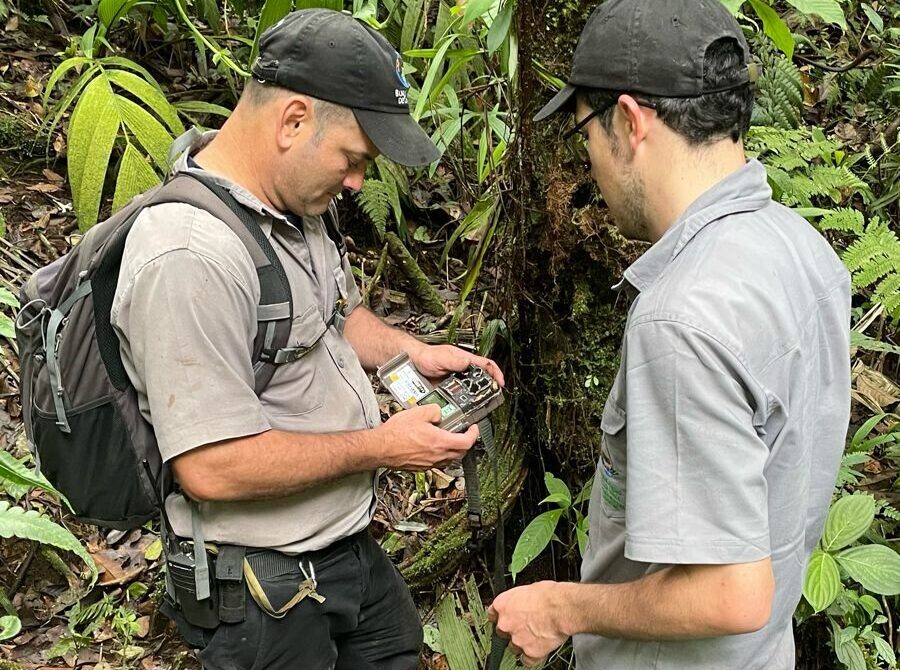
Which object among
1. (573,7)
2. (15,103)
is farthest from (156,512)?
(15,103)

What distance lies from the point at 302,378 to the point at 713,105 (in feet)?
4.02

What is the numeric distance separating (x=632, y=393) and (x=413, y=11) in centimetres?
357

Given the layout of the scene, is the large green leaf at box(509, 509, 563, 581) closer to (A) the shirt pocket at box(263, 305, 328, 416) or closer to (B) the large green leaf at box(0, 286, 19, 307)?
(A) the shirt pocket at box(263, 305, 328, 416)

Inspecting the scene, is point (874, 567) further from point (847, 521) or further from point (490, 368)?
point (490, 368)

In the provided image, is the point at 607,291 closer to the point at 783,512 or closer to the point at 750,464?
the point at 783,512

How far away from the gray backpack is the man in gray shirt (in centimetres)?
82

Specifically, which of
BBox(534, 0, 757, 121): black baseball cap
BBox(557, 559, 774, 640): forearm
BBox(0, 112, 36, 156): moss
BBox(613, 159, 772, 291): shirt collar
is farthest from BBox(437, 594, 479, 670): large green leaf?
BBox(0, 112, 36, 156): moss

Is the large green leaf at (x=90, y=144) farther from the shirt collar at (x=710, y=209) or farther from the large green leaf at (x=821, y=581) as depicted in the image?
→ the large green leaf at (x=821, y=581)

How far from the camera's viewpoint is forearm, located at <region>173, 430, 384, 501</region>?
1.90 metres

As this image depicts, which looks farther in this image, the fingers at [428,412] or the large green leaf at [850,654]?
the large green leaf at [850,654]

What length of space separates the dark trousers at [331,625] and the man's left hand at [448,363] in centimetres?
56

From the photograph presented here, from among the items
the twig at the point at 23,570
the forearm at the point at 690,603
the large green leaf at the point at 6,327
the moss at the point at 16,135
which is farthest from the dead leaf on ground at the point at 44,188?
the forearm at the point at 690,603

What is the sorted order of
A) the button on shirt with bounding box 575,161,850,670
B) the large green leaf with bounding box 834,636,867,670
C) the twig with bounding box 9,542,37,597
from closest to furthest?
1. the button on shirt with bounding box 575,161,850,670
2. the large green leaf with bounding box 834,636,867,670
3. the twig with bounding box 9,542,37,597

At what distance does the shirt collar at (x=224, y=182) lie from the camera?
2.02 metres
